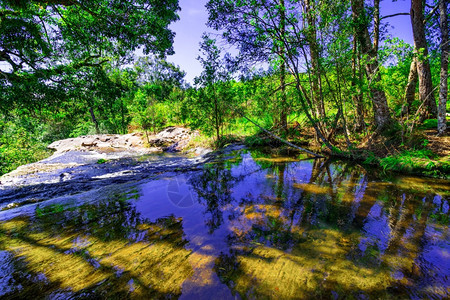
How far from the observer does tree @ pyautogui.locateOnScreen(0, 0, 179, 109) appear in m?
5.96

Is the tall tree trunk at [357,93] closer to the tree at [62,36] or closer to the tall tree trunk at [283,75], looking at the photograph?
the tall tree trunk at [283,75]

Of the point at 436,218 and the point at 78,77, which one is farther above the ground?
the point at 78,77

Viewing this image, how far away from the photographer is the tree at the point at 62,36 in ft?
19.6

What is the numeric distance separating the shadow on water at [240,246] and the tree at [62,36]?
4.91 m

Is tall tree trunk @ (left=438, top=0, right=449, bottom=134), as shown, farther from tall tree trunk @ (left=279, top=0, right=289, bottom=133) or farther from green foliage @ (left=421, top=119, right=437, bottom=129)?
tall tree trunk @ (left=279, top=0, right=289, bottom=133)

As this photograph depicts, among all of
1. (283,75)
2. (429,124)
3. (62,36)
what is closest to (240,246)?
(429,124)

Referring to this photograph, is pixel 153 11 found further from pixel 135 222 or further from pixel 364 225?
pixel 364 225

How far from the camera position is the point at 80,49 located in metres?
7.67

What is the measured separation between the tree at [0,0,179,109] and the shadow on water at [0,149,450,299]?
4.91m

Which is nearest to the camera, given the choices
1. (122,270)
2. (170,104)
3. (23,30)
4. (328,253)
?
(122,270)

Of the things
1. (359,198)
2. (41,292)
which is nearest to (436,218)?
(359,198)

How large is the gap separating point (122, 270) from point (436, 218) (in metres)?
4.40

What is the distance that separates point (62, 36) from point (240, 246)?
994 centimetres

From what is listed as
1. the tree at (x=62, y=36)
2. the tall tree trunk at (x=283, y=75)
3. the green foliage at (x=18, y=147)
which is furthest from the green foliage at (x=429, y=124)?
the green foliage at (x=18, y=147)
